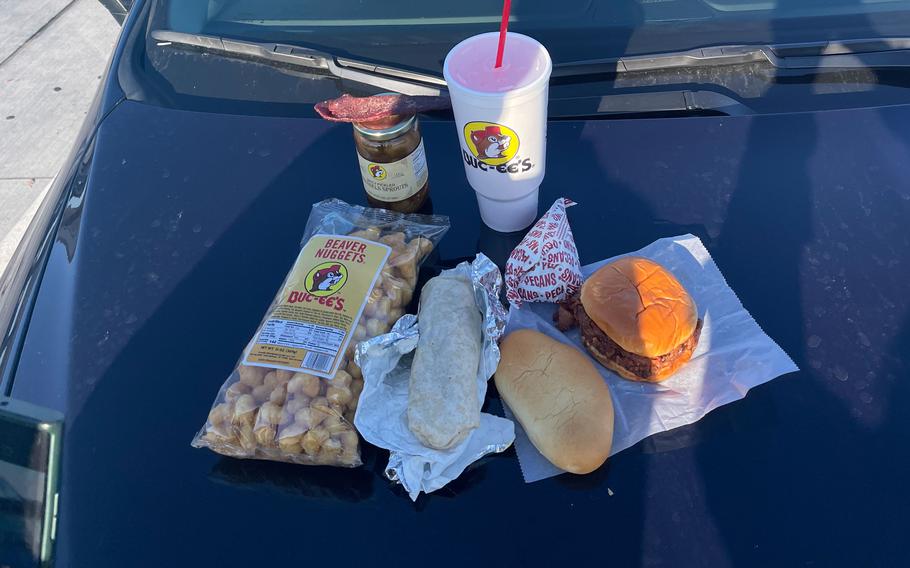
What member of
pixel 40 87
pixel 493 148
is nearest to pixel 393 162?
pixel 493 148

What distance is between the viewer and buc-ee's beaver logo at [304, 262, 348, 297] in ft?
4.87

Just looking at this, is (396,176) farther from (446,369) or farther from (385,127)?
(446,369)

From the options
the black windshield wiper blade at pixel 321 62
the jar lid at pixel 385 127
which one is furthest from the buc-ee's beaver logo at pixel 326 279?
the black windshield wiper blade at pixel 321 62

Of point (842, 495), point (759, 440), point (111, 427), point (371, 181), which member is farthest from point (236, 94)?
point (842, 495)

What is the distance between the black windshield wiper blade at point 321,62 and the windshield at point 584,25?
1.4 inches

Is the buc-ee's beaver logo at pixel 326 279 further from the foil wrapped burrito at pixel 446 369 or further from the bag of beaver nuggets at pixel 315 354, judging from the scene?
the foil wrapped burrito at pixel 446 369

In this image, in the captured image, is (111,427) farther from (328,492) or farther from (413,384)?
(413,384)

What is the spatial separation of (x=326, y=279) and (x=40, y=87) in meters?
3.89

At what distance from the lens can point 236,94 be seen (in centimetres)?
190

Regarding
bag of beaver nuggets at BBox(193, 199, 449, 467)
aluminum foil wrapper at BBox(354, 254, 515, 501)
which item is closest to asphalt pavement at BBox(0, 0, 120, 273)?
bag of beaver nuggets at BBox(193, 199, 449, 467)

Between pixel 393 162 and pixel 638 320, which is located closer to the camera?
pixel 638 320

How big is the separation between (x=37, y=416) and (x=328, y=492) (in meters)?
0.71

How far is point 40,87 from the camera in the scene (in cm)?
422

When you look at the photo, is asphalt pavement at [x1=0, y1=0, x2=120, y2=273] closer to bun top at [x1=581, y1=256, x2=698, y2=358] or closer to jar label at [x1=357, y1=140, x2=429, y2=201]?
jar label at [x1=357, y1=140, x2=429, y2=201]
